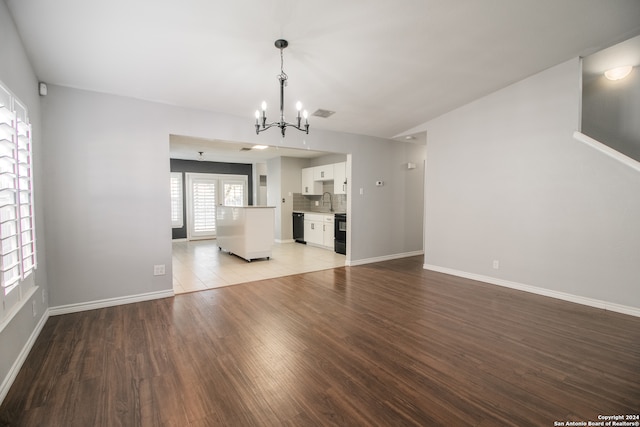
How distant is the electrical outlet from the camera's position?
3.74 m

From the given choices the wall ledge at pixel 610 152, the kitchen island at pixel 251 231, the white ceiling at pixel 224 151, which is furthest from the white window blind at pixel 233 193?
the wall ledge at pixel 610 152

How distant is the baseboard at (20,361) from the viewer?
73.5 inches

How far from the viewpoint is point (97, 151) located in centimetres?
336

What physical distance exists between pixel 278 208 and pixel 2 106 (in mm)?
6725

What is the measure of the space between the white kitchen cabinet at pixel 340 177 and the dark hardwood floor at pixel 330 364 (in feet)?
12.5

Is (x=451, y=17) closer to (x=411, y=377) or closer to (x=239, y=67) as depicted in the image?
(x=239, y=67)

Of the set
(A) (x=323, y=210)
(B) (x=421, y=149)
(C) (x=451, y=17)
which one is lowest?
(A) (x=323, y=210)

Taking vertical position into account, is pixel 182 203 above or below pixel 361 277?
above

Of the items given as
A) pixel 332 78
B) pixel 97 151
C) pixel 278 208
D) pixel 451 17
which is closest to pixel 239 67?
pixel 332 78

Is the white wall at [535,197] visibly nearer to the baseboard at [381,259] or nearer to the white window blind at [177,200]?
the baseboard at [381,259]

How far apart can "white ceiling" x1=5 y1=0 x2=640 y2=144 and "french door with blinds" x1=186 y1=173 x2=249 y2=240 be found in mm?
5578

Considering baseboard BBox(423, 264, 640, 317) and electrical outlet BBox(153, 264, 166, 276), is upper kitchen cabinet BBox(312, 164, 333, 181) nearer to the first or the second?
baseboard BBox(423, 264, 640, 317)

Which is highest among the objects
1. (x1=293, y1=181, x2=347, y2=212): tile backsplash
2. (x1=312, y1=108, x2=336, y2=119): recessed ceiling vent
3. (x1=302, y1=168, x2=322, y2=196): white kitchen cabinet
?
(x1=312, y1=108, x2=336, y2=119): recessed ceiling vent

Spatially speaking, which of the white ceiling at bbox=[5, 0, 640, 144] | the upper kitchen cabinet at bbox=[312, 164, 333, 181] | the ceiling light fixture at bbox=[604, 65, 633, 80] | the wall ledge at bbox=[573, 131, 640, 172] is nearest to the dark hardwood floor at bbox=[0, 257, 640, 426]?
the wall ledge at bbox=[573, 131, 640, 172]
